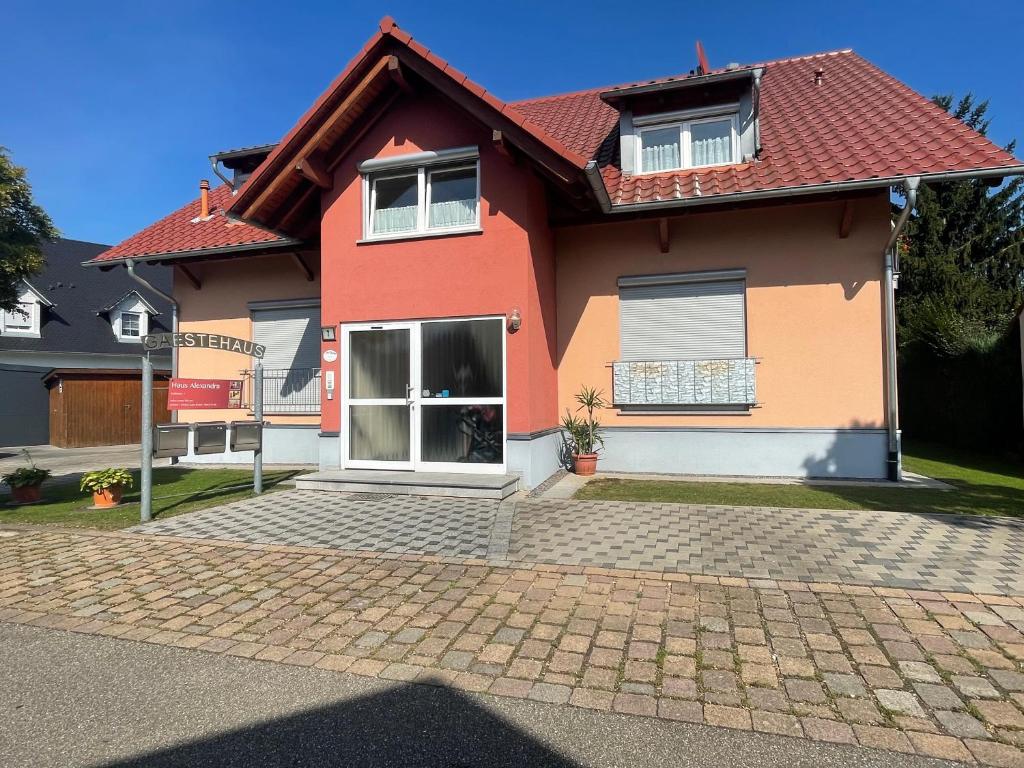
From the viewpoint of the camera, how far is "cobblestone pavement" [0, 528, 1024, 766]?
2.74 m

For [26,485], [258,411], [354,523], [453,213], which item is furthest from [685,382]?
[26,485]

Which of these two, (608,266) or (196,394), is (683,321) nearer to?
(608,266)

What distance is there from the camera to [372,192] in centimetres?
915

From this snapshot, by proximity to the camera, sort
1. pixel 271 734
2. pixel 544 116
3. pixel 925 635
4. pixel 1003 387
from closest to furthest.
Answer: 1. pixel 271 734
2. pixel 925 635
3. pixel 1003 387
4. pixel 544 116

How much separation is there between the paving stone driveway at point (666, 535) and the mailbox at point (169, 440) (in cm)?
83

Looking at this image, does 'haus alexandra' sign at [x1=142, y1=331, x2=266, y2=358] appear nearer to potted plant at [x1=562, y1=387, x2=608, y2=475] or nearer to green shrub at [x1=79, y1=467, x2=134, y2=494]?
green shrub at [x1=79, y1=467, x2=134, y2=494]

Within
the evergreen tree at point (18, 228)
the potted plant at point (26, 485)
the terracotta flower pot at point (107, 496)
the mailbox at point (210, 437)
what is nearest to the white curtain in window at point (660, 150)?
the mailbox at point (210, 437)

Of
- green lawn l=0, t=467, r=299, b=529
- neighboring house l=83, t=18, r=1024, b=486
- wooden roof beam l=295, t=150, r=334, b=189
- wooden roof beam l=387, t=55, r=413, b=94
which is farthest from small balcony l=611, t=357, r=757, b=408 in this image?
green lawn l=0, t=467, r=299, b=529

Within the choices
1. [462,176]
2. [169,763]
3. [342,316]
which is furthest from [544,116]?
[169,763]

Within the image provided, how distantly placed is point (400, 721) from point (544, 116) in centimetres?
1340

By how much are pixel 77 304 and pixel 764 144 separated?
26318 mm

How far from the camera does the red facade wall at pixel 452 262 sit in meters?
8.23

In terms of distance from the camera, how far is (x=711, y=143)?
9.89 meters

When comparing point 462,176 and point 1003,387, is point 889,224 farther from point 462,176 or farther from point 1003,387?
point 462,176
